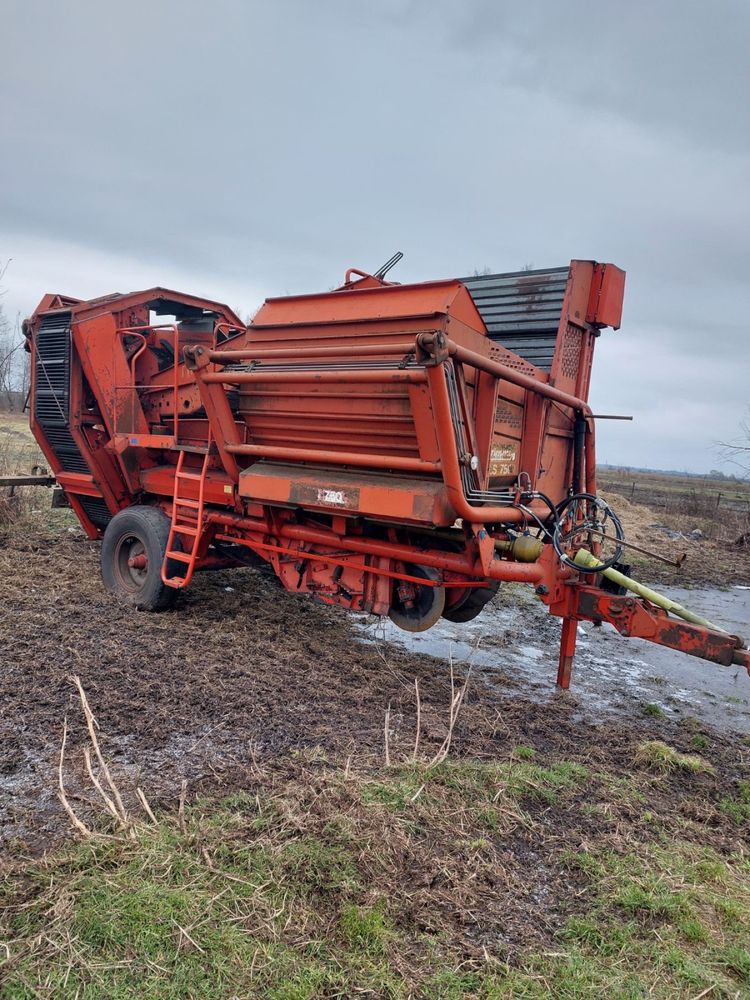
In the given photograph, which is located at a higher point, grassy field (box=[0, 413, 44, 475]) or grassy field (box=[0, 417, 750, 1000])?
grassy field (box=[0, 413, 44, 475])

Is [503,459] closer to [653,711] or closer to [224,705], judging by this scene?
[653,711]

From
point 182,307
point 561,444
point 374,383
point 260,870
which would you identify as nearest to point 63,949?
point 260,870

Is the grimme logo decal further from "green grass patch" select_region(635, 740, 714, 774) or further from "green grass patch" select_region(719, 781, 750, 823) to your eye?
"green grass patch" select_region(719, 781, 750, 823)

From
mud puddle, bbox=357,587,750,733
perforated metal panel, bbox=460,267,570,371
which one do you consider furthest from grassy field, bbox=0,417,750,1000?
perforated metal panel, bbox=460,267,570,371

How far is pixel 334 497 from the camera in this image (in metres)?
4.53

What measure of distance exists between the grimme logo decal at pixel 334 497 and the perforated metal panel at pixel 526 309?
1829mm

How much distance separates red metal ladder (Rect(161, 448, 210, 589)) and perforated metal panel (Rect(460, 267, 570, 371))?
2535mm

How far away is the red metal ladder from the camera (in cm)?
551

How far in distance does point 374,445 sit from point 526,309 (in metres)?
1.81

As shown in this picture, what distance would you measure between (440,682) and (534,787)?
1734 mm

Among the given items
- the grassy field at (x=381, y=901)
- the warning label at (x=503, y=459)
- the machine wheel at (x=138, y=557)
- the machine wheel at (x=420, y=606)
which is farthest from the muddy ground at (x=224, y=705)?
the warning label at (x=503, y=459)

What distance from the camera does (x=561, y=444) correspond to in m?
5.29

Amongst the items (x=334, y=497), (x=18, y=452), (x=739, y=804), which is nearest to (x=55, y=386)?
(x=334, y=497)

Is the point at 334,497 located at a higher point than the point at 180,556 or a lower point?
higher
